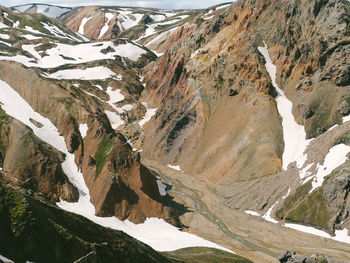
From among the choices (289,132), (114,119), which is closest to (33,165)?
(289,132)

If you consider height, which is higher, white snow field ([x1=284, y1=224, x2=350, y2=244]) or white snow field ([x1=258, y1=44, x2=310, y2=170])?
white snow field ([x1=258, y1=44, x2=310, y2=170])

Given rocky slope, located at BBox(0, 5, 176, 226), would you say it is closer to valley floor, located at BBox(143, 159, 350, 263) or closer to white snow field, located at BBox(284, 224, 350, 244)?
valley floor, located at BBox(143, 159, 350, 263)

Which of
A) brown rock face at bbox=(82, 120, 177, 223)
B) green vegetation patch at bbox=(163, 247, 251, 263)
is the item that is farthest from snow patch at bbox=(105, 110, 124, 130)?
green vegetation patch at bbox=(163, 247, 251, 263)

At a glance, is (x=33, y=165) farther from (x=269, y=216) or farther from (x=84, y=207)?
(x=269, y=216)

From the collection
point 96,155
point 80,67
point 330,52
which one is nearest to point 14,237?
point 96,155

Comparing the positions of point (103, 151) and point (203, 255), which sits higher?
point (103, 151)

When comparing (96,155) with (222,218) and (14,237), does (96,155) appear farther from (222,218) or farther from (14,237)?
(14,237)
